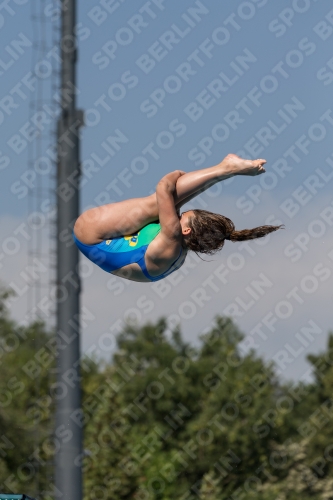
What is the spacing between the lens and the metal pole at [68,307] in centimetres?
1348

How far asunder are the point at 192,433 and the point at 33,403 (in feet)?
23.4

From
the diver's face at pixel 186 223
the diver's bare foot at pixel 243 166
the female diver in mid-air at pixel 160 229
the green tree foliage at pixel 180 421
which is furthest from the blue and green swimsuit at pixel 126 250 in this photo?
the green tree foliage at pixel 180 421

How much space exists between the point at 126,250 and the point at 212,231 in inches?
30.0

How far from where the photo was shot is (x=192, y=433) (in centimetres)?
3944

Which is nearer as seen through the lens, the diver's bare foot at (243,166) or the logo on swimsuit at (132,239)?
the diver's bare foot at (243,166)

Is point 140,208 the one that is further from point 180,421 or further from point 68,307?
point 180,421

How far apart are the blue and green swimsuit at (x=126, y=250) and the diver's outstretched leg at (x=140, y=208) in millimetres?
49

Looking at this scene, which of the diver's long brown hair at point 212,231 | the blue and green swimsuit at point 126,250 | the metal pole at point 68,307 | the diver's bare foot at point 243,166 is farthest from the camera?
the metal pole at point 68,307

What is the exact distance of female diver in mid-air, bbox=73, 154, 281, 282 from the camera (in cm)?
662

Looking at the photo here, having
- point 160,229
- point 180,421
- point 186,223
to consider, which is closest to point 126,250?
point 160,229

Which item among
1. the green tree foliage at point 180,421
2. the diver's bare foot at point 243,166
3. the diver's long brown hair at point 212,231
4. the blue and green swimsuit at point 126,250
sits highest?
the diver's bare foot at point 243,166

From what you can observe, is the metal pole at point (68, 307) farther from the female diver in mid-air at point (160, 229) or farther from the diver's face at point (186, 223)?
the diver's face at point (186, 223)

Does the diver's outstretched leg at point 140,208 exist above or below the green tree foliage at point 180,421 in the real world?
above

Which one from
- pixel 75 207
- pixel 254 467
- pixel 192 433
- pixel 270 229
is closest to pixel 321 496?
pixel 254 467
